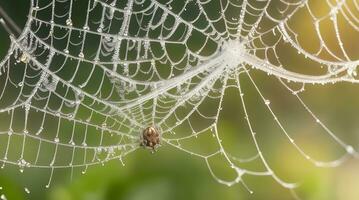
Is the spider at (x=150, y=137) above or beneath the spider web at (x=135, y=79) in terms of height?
beneath

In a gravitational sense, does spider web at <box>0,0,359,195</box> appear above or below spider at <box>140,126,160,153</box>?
above

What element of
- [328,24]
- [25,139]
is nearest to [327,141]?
[328,24]

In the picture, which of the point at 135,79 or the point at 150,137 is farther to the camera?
the point at 135,79

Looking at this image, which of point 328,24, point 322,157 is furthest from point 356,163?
point 328,24

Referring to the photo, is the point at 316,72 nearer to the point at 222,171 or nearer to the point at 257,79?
the point at 257,79

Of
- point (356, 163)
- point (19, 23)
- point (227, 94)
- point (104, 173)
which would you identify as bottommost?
point (356, 163)

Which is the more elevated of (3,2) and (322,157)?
(3,2)

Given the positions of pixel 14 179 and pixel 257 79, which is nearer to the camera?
pixel 14 179

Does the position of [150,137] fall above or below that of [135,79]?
below
